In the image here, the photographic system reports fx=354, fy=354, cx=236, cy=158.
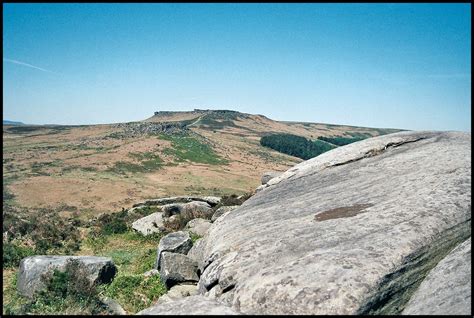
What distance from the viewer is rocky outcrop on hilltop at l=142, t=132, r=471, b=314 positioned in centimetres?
716

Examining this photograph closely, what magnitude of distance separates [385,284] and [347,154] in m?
9.73

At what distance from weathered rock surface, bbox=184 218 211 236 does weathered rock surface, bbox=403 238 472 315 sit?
1368 centimetres

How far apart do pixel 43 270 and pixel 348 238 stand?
10.4m

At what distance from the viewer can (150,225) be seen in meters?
23.1

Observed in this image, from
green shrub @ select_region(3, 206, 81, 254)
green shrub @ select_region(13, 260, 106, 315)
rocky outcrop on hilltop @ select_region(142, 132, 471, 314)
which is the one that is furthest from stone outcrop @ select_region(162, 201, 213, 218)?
green shrub @ select_region(13, 260, 106, 315)

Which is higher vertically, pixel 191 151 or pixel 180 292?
pixel 191 151

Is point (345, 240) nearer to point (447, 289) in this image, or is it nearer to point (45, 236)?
point (447, 289)

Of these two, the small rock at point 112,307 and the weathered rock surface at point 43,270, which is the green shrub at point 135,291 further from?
the small rock at point 112,307

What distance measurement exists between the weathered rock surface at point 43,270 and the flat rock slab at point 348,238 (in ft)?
14.8

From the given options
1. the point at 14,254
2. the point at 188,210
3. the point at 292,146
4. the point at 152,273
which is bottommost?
the point at 14,254

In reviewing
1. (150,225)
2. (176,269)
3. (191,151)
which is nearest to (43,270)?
(176,269)

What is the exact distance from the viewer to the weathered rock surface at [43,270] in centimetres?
1226

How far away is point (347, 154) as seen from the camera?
16375 millimetres

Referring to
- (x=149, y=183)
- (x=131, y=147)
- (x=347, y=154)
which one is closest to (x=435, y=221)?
(x=347, y=154)
